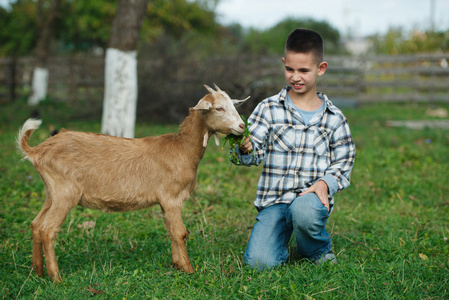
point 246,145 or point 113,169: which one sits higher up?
point 246,145

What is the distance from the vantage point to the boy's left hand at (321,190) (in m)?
3.48

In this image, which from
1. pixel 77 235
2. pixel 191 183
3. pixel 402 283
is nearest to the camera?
pixel 402 283

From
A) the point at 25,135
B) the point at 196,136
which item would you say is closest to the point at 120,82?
the point at 25,135

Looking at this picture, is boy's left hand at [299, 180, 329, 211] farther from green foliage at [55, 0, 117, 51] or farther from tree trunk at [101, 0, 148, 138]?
green foliage at [55, 0, 117, 51]

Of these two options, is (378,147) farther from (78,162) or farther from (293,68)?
(78,162)

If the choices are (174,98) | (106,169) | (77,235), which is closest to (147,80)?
(174,98)

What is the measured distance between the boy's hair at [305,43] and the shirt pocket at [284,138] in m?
0.63

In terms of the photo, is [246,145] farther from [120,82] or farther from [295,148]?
[120,82]

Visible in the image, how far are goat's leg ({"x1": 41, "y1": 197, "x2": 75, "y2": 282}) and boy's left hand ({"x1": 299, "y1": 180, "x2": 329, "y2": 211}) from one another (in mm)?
1912

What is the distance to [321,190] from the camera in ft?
11.5

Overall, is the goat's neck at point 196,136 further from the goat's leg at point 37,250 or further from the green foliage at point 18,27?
the green foliage at point 18,27

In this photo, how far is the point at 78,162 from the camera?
3.40m

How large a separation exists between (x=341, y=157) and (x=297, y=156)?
0.39 m

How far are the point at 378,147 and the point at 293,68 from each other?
5.39m
